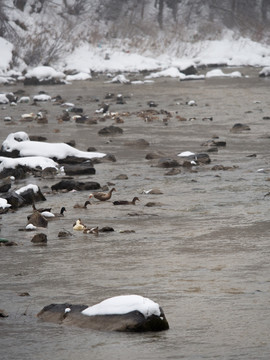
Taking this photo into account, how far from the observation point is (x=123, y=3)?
2328 inches

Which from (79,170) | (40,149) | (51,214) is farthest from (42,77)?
(51,214)

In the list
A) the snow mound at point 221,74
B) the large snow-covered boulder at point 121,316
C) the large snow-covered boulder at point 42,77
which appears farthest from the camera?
the snow mound at point 221,74

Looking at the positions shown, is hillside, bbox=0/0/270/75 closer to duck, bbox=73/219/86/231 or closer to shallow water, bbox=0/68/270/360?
shallow water, bbox=0/68/270/360

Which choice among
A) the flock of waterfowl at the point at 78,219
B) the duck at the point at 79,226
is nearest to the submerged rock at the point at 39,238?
the flock of waterfowl at the point at 78,219

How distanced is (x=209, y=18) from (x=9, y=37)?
18348 millimetres

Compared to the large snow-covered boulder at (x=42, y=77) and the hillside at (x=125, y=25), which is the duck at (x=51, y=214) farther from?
the hillside at (x=125, y=25)

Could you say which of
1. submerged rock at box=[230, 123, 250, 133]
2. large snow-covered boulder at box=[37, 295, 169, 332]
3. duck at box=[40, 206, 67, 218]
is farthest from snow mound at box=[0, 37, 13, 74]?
large snow-covered boulder at box=[37, 295, 169, 332]

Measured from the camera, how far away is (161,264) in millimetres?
6953

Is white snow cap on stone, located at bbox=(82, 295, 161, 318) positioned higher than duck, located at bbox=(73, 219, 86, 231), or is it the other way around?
white snow cap on stone, located at bbox=(82, 295, 161, 318)

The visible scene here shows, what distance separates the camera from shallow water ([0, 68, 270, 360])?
492cm

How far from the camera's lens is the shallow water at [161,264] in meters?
4.92

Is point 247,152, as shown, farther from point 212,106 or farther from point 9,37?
point 9,37

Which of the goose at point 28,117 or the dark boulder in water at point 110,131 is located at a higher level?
the dark boulder in water at point 110,131

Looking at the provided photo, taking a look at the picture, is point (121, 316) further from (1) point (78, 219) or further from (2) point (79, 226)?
(1) point (78, 219)
